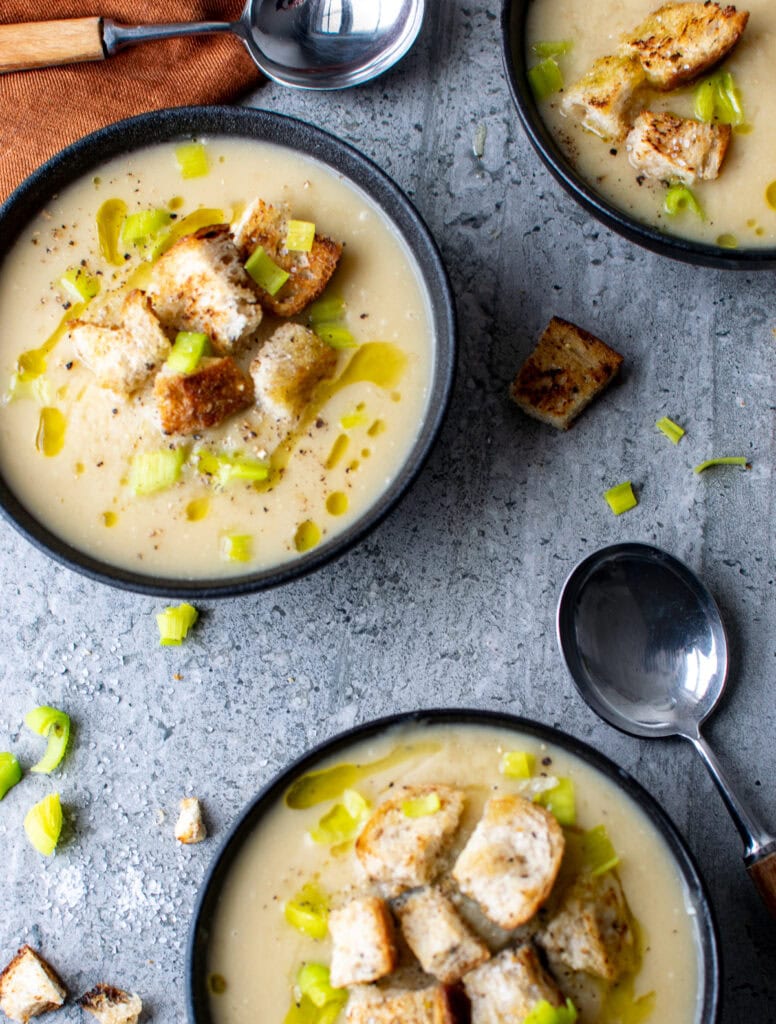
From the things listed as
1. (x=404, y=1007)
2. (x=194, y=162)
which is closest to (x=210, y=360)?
(x=194, y=162)

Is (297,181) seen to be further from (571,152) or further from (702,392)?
(702,392)

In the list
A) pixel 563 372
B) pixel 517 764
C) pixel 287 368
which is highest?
pixel 287 368

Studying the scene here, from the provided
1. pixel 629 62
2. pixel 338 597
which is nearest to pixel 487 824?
pixel 338 597

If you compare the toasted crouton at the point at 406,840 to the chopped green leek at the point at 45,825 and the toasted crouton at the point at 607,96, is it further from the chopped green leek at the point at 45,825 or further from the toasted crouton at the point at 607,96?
the toasted crouton at the point at 607,96

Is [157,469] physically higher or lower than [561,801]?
higher

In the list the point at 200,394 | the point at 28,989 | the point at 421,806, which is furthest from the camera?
the point at 28,989

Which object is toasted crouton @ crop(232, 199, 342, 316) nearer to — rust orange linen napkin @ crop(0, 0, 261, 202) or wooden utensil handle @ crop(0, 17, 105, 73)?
rust orange linen napkin @ crop(0, 0, 261, 202)

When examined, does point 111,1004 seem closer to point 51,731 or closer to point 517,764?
point 51,731

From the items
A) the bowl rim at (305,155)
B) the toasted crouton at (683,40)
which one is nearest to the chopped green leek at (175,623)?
the bowl rim at (305,155)
